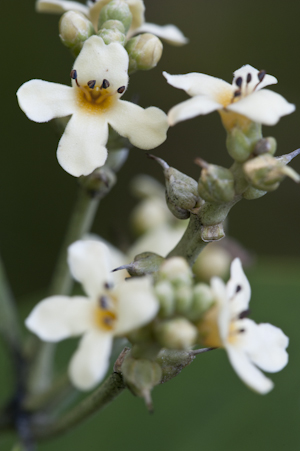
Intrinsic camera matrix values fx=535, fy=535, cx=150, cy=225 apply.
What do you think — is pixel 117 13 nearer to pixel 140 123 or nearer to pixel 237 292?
pixel 140 123

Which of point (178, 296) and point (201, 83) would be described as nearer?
point (178, 296)

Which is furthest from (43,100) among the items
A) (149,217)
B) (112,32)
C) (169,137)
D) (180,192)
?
(169,137)

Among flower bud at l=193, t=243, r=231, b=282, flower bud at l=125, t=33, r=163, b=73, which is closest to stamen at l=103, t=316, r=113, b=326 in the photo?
flower bud at l=125, t=33, r=163, b=73

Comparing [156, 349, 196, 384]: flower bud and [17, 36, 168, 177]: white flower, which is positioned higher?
[17, 36, 168, 177]: white flower

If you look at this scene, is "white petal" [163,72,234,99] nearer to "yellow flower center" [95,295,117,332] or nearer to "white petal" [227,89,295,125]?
"white petal" [227,89,295,125]

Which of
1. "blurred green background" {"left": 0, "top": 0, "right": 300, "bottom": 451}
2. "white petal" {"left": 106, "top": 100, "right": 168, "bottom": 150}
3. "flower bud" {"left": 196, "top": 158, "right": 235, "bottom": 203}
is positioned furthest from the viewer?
"blurred green background" {"left": 0, "top": 0, "right": 300, "bottom": 451}

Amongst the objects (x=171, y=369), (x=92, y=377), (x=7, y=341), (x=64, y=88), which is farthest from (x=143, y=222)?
(x=92, y=377)

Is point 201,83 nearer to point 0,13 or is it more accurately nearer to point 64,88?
point 64,88
